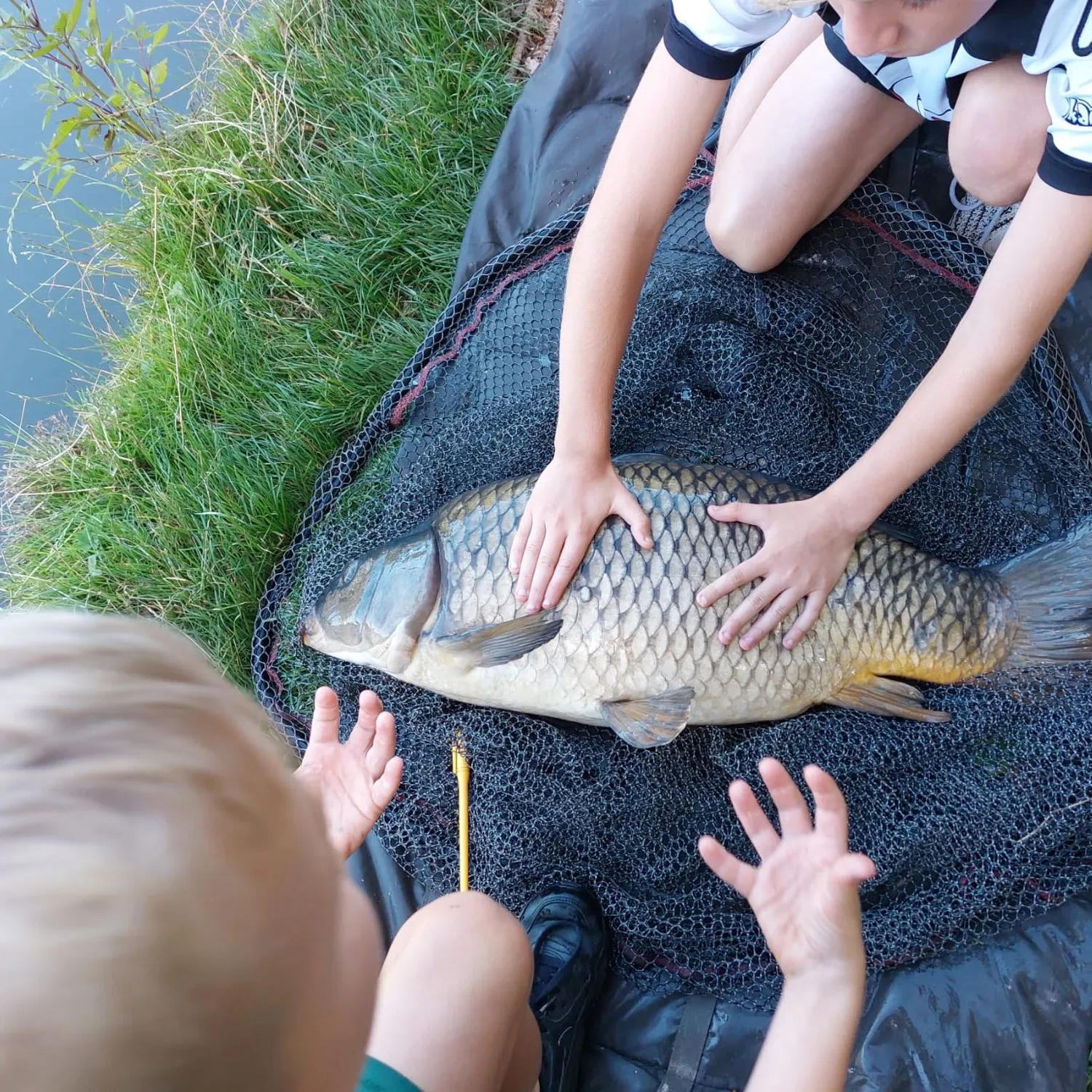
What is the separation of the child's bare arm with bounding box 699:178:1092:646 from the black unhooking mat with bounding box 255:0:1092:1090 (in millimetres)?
150

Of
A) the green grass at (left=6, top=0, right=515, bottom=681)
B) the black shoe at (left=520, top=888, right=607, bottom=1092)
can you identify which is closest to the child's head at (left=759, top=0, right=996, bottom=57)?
the green grass at (left=6, top=0, right=515, bottom=681)

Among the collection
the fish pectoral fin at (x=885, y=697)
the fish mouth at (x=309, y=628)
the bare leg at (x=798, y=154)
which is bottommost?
the fish mouth at (x=309, y=628)

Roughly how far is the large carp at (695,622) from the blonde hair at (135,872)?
69 cm

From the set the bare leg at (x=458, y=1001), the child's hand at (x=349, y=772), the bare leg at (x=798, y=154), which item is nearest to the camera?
the bare leg at (x=458, y=1001)

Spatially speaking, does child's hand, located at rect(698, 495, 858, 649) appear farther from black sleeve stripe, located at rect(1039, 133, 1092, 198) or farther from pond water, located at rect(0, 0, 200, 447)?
pond water, located at rect(0, 0, 200, 447)

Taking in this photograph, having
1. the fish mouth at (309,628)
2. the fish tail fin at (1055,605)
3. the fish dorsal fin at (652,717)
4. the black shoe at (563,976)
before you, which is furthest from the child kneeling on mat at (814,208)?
the black shoe at (563,976)

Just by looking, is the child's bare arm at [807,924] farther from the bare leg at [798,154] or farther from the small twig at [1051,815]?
the bare leg at [798,154]

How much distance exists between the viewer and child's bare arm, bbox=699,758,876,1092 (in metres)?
0.78

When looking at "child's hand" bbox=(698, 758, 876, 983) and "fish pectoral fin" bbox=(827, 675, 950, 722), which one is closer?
"child's hand" bbox=(698, 758, 876, 983)

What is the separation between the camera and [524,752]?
121 centimetres

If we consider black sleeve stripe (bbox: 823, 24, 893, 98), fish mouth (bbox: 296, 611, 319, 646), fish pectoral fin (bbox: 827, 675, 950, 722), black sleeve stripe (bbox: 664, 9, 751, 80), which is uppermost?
black sleeve stripe (bbox: 823, 24, 893, 98)

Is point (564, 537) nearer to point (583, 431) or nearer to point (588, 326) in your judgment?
point (583, 431)

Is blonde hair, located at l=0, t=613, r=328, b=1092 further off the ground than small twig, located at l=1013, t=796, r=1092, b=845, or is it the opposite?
blonde hair, located at l=0, t=613, r=328, b=1092

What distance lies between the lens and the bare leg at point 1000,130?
1.07 metres
